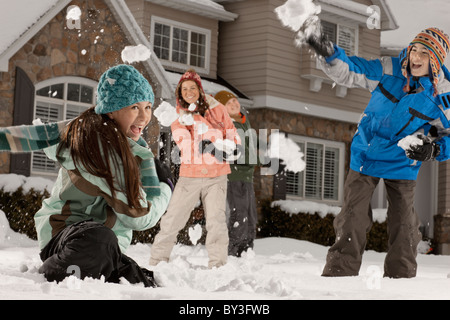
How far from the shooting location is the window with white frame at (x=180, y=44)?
53.0 ft

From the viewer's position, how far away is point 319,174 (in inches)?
700

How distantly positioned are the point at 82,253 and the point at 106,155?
0.54m

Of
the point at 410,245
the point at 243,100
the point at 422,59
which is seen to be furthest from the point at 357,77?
the point at 243,100

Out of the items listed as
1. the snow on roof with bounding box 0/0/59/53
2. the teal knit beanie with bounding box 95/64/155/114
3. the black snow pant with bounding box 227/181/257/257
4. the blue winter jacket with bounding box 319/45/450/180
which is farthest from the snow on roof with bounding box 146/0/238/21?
the teal knit beanie with bounding box 95/64/155/114

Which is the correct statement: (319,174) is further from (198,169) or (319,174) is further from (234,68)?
(198,169)

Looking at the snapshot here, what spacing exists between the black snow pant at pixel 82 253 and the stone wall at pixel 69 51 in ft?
24.8

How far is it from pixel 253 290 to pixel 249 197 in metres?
5.06

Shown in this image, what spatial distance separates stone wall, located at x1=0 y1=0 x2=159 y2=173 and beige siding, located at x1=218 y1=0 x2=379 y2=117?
4349 millimetres

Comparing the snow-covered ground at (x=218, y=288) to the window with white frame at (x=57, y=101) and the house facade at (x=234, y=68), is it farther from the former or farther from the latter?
the house facade at (x=234, y=68)

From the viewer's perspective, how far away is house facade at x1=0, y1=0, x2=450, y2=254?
39.6ft

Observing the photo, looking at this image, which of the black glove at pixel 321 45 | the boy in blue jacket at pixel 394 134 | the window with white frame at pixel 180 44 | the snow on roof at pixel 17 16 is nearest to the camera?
the black glove at pixel 321 45

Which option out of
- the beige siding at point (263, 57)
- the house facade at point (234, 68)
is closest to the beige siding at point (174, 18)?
the house facade at point (234, 68)

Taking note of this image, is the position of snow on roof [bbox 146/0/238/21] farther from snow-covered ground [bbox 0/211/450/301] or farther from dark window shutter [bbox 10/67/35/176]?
snow-covered ground [bbox 0/211/450/301]
